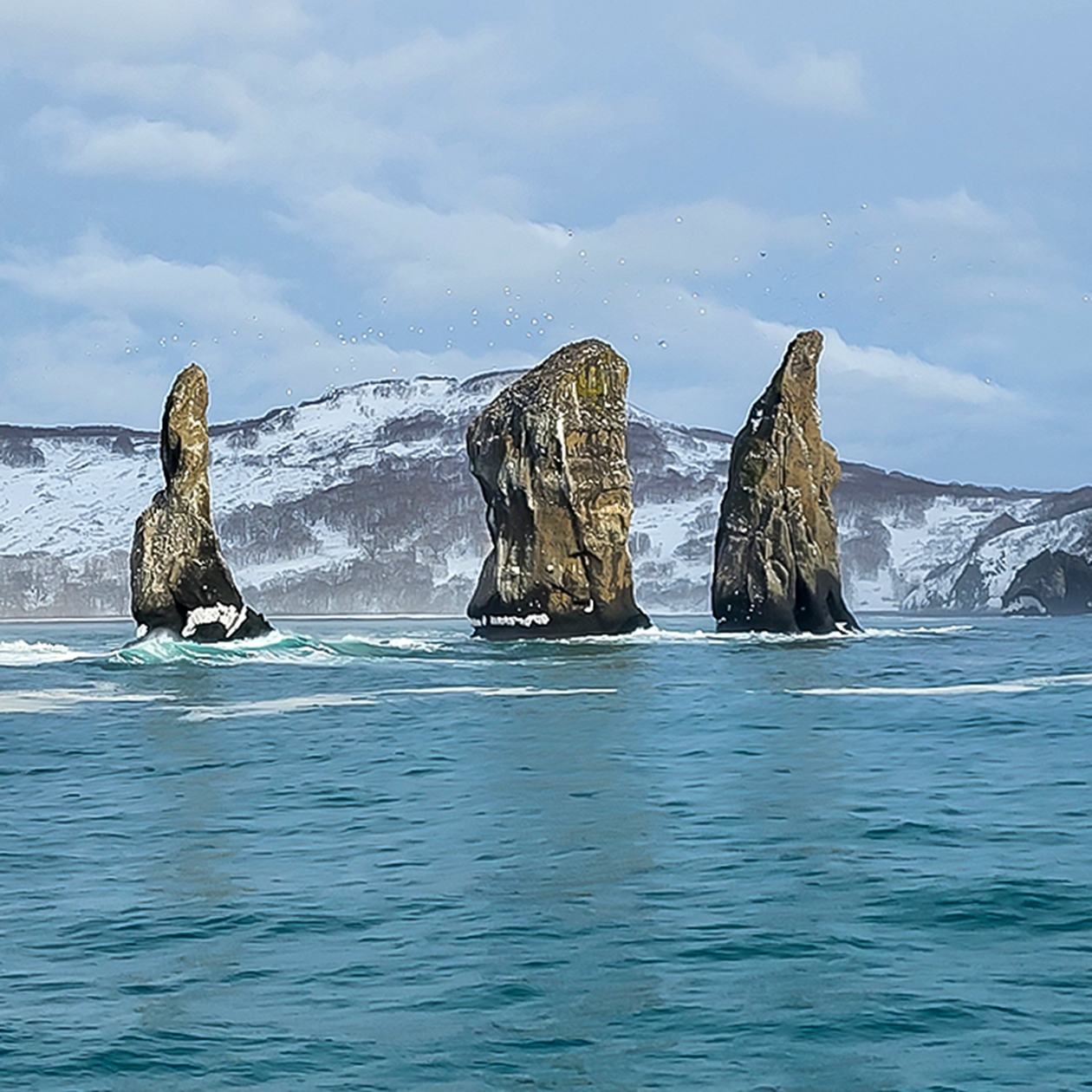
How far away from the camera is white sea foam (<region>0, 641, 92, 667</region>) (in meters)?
50.8

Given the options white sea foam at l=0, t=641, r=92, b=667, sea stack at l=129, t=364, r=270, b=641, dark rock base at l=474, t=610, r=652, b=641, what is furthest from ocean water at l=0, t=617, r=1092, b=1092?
dark rock base at l=474, t=610, r=652, b=641

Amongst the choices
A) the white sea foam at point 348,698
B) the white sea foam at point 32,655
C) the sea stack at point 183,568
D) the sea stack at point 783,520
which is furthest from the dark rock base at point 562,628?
the white sea foam at point 348,698

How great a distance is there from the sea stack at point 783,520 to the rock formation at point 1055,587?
63898 mm

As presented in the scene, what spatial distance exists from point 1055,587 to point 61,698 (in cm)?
11007

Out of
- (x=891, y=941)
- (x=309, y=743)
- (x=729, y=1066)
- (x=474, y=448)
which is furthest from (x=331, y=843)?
(x=474, y=448)

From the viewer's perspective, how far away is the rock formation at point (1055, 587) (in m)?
131

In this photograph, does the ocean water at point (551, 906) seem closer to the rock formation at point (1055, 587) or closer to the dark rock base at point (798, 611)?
the dark rock base at point (798, 611)

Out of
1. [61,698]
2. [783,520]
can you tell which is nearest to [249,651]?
[61,698]

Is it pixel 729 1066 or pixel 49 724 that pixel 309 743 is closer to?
pixel 49 724

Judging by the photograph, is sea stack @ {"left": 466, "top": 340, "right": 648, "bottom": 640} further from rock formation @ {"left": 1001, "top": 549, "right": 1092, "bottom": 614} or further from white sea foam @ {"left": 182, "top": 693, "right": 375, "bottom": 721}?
rock formation @ {"left": 1001, "top": 549, "right": 1092, "bottom": 614}

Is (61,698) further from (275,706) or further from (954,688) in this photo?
(954,688)

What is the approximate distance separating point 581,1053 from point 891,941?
3.04 m

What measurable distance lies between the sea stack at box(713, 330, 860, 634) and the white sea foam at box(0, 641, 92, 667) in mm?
27769

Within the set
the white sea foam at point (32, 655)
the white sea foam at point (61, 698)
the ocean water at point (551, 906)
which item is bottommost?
the ocean water at point (551, 906)
